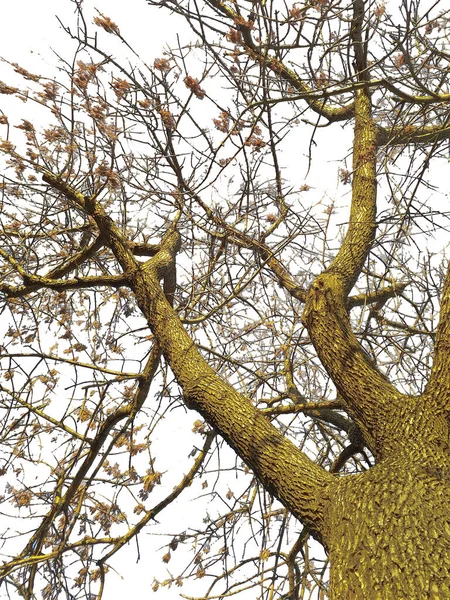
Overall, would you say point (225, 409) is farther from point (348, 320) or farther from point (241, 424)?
point (348, 320)

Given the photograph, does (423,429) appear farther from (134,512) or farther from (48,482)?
(48,482)

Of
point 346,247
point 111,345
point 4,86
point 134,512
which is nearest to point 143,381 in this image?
point 134,512

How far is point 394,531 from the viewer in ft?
6.46

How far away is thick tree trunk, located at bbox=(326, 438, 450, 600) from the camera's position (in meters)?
1.82

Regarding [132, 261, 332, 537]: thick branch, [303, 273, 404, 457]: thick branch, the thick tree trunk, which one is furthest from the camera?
[303, 273, 404, 457]: thick branch

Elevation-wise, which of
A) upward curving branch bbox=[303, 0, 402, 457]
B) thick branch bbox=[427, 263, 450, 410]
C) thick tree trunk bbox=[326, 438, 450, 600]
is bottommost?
thick tree trunk bbox=[326, 438, 450, 600]

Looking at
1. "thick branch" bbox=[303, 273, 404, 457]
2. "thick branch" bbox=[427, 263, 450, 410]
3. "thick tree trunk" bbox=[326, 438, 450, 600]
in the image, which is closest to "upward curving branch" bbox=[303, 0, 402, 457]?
"thick branch" bbox=[303, 273, 404, 457]

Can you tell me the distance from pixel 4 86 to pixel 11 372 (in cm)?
177

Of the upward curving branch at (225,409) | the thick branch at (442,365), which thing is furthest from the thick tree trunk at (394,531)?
the thick branch at (442,365)

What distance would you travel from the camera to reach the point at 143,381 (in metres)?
3.50

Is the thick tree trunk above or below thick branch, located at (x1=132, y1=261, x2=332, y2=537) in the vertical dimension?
below

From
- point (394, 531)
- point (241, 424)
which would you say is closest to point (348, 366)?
point (241, 424)

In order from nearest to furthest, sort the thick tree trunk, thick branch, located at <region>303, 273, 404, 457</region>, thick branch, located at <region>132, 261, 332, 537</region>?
1. the thick tree trunk
2. thick branch, located at <region>132, 261, 332, 537</region>
3. thick branch, located at <region>303, 273, 404, 457</region>

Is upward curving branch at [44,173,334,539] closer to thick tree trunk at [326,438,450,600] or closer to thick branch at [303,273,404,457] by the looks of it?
thick tree trunk at [326,438,450,600]
